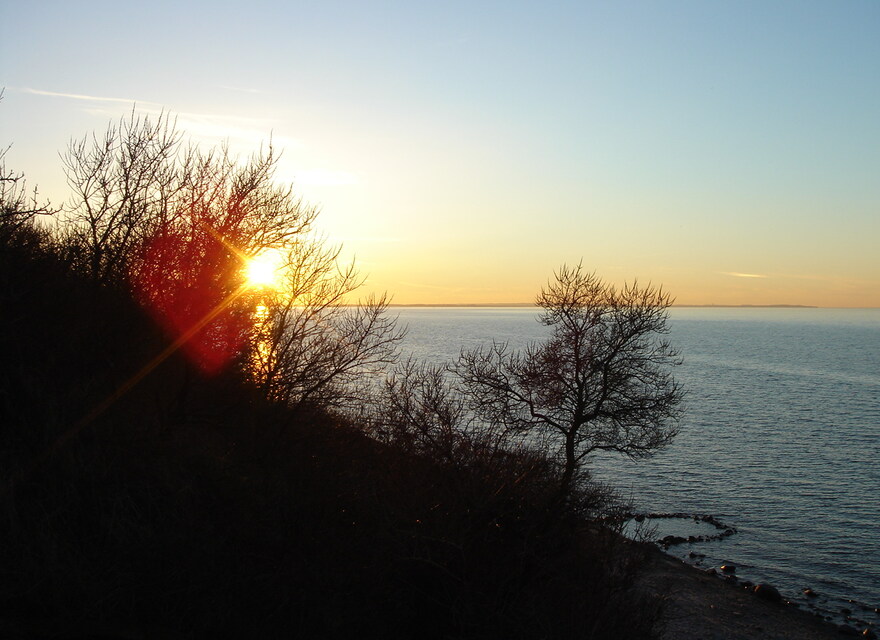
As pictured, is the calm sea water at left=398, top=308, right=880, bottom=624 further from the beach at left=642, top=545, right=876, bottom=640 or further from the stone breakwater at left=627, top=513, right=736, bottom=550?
the beach at left=642, top=545, right=876, bottom=640

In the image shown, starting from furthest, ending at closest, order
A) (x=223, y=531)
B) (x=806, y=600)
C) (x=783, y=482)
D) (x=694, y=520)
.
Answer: (x=783, y=482) < (x=694, y=520) < (x=806, y=600) < (x=223, y=531)

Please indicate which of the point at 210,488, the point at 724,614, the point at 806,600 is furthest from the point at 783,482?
the point at 210,488

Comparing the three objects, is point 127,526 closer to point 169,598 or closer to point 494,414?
point 169,598

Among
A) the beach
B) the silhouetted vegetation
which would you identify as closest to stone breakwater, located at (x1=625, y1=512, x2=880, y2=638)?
the beach

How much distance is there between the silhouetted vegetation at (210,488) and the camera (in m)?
9.45

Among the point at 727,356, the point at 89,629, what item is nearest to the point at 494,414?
the point at 89,629

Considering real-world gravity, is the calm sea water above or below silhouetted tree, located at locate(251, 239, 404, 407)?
below

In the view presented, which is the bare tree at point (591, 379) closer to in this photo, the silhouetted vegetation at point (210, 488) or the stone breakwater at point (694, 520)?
the stone breakwater at point (694, 520)

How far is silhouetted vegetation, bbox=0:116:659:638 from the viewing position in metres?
9.45

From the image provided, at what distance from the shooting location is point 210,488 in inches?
471

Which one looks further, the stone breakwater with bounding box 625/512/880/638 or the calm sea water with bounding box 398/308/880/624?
the calm sea water with bounding box 398/308/880/624

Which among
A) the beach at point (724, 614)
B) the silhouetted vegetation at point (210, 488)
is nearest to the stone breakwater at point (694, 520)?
the beach at point (724, 614)

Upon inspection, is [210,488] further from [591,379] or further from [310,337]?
[591,379]

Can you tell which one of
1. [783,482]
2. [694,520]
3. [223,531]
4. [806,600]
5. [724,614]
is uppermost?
[223,531]
